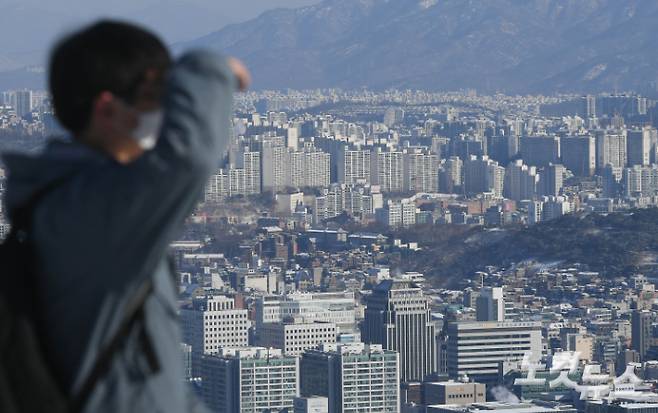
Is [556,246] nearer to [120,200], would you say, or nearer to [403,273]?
[403,273]

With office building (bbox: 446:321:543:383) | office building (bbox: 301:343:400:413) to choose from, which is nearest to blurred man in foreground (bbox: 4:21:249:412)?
office building (bbox: 301:343:400:413)

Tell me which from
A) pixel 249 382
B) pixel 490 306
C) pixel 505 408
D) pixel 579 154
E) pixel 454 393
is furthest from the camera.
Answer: pixel 579 154

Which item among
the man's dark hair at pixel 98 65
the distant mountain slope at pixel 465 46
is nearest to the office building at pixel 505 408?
the man's dark hair at pixel 98 65

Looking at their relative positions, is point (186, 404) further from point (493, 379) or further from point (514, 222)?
point (514, 222)

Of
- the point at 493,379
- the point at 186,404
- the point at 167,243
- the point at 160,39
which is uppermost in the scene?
the point at 160,39

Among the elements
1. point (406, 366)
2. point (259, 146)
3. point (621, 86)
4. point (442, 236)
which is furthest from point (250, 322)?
point (621, 86)

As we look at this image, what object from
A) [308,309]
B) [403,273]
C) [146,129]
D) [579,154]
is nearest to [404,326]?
[308,309]

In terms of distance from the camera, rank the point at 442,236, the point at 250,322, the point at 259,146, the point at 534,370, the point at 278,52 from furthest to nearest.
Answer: the point at 278,52
the point at 259,146
the point at 442,236
the point at 250,322
the point at 534,370
